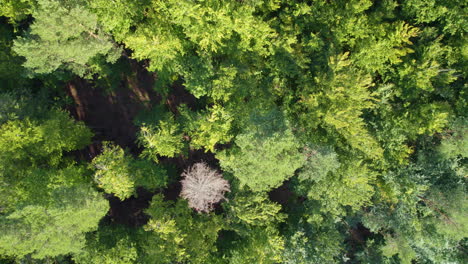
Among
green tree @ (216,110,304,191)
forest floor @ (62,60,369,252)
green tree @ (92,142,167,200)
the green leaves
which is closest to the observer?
green tree @ (216,110,304,191)

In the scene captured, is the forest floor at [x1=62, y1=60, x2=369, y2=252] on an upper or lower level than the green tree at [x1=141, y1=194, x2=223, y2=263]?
upper

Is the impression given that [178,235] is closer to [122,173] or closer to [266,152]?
[122,173]

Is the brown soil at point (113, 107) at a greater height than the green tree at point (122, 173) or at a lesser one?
greater

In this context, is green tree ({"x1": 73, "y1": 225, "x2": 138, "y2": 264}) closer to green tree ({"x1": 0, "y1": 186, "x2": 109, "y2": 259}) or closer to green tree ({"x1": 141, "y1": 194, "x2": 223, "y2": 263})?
green tree ({"x1": 141, "y1": 194, "x2": 223, "y2": 263})

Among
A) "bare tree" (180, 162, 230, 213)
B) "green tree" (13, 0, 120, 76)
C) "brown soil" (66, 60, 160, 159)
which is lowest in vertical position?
"bare tree" (180, 162, 230, 213)

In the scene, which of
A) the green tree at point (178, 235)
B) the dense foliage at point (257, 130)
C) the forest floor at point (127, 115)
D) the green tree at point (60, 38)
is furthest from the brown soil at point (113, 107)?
the green tree at point (178, 235)

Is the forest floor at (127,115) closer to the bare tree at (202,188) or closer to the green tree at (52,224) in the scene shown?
the bare tree at (202,188)

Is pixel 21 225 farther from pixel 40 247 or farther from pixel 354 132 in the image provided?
pixel 354 132

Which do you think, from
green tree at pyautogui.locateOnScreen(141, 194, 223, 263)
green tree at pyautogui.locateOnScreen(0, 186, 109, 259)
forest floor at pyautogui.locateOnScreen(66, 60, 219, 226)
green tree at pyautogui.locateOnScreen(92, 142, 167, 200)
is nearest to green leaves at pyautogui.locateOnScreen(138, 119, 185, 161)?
green tree at pyautogui.locateOnScreen(92, 142, 167, 200)

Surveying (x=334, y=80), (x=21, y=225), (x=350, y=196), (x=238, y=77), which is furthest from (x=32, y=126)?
(x=350, y=196)
